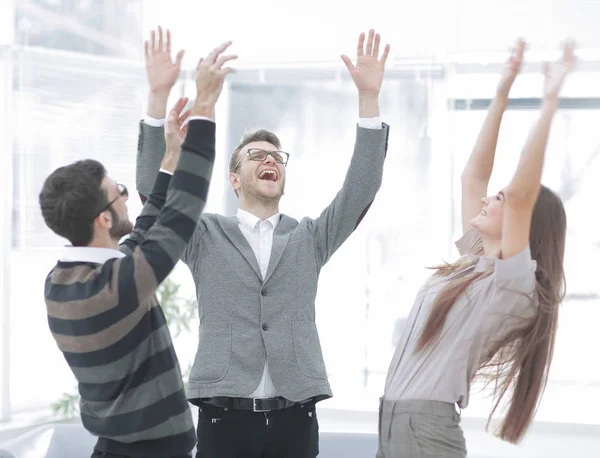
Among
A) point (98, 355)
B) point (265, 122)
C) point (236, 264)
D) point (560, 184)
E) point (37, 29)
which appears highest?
point (37, 29)

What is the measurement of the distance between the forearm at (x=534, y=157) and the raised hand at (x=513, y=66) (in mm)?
316

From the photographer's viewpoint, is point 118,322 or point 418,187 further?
point 418,187

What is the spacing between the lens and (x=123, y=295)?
5.37 feet

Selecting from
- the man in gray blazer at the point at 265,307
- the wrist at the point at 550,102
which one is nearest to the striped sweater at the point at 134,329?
the man in gray blazer at the point at 265,307

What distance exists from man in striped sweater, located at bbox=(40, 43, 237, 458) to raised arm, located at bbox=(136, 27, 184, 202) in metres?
0.26

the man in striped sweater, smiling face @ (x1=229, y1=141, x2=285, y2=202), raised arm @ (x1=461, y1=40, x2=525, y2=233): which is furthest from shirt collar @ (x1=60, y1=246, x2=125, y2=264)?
raised arm @ (x1=461, y1=40, x2=525, y2=233)

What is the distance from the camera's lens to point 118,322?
5.47ft

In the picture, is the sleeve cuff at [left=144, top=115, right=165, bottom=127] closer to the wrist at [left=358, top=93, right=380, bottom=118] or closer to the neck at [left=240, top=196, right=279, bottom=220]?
the neck at [left=240, top=196, right=279, bottom=220]

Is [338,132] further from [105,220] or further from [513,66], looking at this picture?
[105,220]

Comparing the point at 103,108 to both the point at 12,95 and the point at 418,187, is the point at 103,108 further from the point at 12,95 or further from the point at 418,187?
the point at 418,187

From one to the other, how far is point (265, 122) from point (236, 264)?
2.68 metres

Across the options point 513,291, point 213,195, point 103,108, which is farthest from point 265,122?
point 513,291

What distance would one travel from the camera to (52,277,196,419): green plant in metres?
4.30

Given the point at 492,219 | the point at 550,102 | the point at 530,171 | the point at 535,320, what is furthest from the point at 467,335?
the point at 550,102
